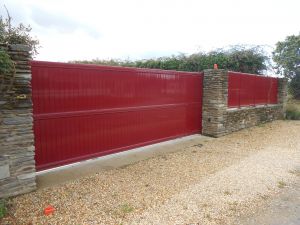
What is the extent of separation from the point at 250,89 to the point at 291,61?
8.97m

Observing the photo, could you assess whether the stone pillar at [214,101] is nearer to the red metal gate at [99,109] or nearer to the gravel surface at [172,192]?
the red metal gate at [99,109]

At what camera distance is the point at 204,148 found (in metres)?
6.86

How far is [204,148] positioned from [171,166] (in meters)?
1.83

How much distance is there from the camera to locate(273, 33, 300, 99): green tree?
17.1 meters

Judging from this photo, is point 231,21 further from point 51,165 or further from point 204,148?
point 51,165

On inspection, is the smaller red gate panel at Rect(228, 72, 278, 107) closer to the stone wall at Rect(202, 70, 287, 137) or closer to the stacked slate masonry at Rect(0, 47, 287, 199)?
the stone wall at Rect(202, 70, 287, 137)

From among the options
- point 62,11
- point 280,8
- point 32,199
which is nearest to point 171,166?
point 32,199

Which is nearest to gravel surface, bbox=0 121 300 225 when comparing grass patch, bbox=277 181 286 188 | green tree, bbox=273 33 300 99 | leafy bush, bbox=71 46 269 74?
grass patch, bbox=277 181 286 188

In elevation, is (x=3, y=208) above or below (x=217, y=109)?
below

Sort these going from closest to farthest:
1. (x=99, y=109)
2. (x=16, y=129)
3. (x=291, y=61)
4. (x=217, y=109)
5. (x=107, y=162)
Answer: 1. (x=16, y=129)
2. (x=99, y=109)
3. (x=107, y=162)
4. (x=217, y=109)
5. (x=291, y=61)

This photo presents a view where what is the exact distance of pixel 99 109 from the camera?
5.41 m

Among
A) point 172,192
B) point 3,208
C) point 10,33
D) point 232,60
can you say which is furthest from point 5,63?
point 232,60

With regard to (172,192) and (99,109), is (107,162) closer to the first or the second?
(99,109)

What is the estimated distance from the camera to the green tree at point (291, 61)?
17.1 metres
